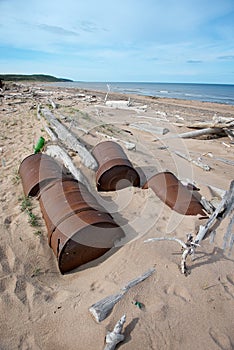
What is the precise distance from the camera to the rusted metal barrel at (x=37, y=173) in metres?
4.75

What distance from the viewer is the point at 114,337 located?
8.20 ft

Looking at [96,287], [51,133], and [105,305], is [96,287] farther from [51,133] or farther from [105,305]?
[51,133]

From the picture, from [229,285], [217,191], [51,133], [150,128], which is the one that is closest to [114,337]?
[229,285]

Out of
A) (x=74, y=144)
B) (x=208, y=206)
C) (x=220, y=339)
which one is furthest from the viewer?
(x=74, y=144)

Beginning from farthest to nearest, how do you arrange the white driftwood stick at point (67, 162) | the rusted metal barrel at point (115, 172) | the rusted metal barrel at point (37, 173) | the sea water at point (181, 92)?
the sea water at point (181, 92)
the white driftwood stick at point (67, 162)
the rusted metal barrel at point (115, 172)
the rusted metal barrel at point (37, 173)

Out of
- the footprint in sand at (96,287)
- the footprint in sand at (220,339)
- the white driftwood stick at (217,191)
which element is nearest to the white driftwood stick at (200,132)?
the white driftwood stick at (217,191)

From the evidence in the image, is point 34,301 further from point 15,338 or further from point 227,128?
point 227,128

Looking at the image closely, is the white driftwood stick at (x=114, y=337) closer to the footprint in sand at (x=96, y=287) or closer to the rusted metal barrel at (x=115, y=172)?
the footprint in sand at (x=96, y=287)

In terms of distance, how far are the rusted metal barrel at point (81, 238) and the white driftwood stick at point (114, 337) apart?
1123mm

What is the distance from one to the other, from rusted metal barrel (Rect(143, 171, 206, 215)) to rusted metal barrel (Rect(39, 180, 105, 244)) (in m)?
1.42

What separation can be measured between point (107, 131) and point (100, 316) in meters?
7.83

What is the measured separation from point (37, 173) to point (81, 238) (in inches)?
79.0

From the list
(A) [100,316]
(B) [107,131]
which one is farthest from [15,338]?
(B) [107,131]

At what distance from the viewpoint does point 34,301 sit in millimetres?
3043
